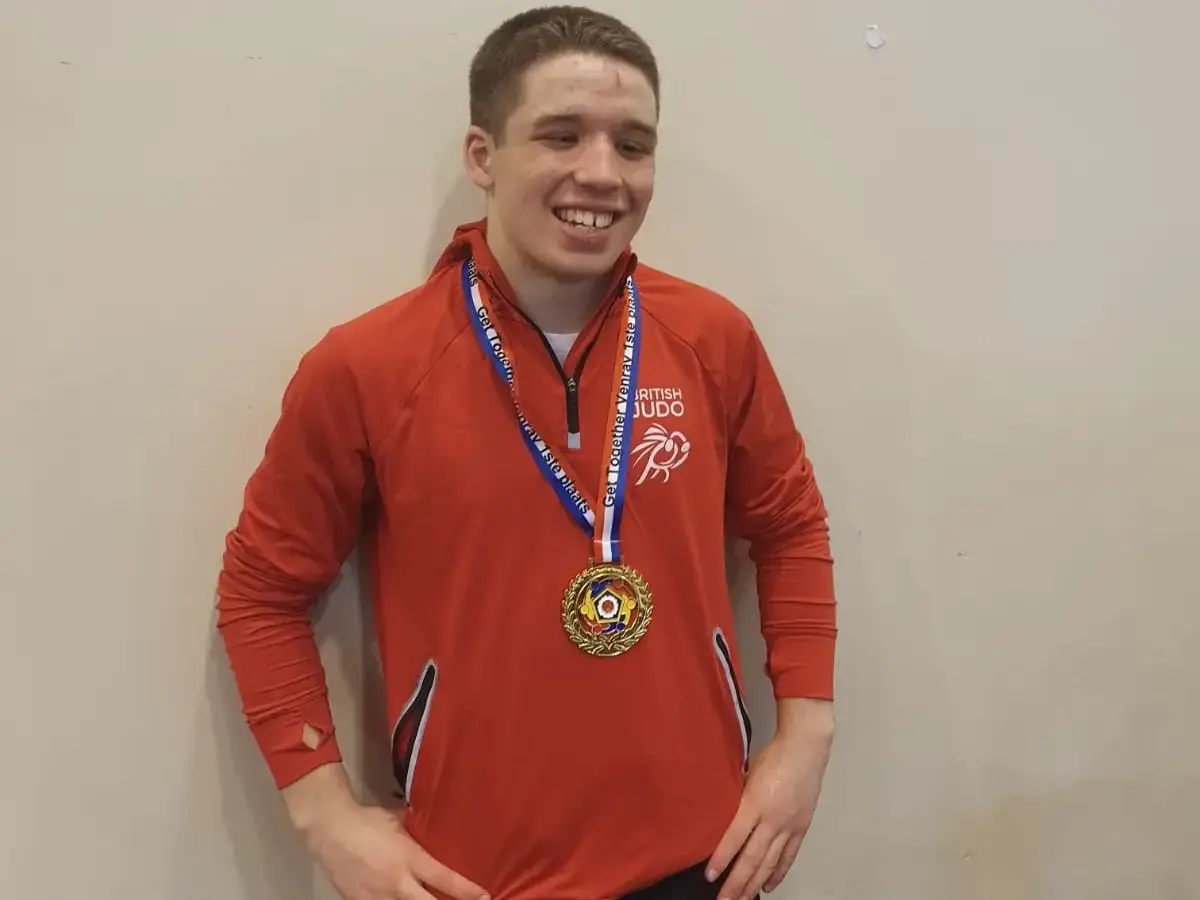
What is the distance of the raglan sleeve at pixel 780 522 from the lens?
1246 millimetres

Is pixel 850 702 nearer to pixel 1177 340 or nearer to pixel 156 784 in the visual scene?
pixel 1177 340

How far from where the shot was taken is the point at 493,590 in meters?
1.09

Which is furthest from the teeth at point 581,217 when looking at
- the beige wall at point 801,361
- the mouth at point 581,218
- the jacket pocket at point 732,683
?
the jacket pocket at point 732,683

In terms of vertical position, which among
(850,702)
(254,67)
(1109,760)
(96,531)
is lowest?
(1109,760)

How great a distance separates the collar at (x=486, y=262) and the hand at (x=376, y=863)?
57cm

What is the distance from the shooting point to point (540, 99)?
1040 millimetres

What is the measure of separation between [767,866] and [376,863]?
1.42 feet

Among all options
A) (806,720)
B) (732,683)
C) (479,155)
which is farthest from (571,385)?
(806,720)

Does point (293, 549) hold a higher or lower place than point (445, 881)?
higher

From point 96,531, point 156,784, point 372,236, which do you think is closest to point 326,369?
point 372,236

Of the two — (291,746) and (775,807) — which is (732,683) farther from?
(291,746)

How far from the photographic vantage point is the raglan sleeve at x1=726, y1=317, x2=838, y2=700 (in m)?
1.25

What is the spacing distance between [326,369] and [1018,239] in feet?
3.03

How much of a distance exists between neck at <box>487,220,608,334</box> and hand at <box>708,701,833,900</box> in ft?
1.75
